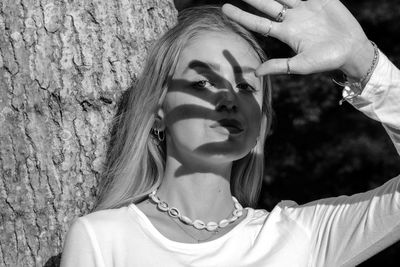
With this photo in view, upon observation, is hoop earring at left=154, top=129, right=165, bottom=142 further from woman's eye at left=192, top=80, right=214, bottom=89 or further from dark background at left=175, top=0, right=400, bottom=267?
dark background at left=175, top=0, right=400, bottom=267

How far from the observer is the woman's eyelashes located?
9.13ft

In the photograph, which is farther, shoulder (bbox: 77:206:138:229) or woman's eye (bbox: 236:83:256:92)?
woman's eye (bbox: 236:83:256:92)

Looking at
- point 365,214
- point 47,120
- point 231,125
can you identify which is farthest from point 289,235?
point 47,120

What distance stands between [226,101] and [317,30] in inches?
16.4

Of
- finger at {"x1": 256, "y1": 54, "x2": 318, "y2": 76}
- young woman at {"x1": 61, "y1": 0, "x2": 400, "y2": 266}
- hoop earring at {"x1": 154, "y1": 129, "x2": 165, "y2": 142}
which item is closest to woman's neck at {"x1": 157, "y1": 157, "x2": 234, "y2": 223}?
young woman at {"x1": 61, "y1": 0, "x2": 400, "y2": 266}

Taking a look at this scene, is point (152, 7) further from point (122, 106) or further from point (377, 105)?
point (377, 105)

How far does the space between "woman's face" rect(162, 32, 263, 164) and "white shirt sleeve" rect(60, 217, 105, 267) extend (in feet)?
1.43

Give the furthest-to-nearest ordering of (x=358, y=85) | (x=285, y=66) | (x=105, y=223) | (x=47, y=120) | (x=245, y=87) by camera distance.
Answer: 1. (x=47, y=120)
2. (x=245, y=87)
3. (x=105, y=223)
4. (x=358, y=85)
5. (x=285, y=66)

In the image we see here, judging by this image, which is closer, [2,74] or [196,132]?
[196,132]

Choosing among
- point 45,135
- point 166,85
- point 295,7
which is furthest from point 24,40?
point 295,7

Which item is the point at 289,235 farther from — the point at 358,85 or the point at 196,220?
the point at 358,85

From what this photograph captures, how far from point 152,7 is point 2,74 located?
25.7 inches

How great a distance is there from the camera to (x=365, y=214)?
2.63 m

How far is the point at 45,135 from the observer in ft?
9.70
